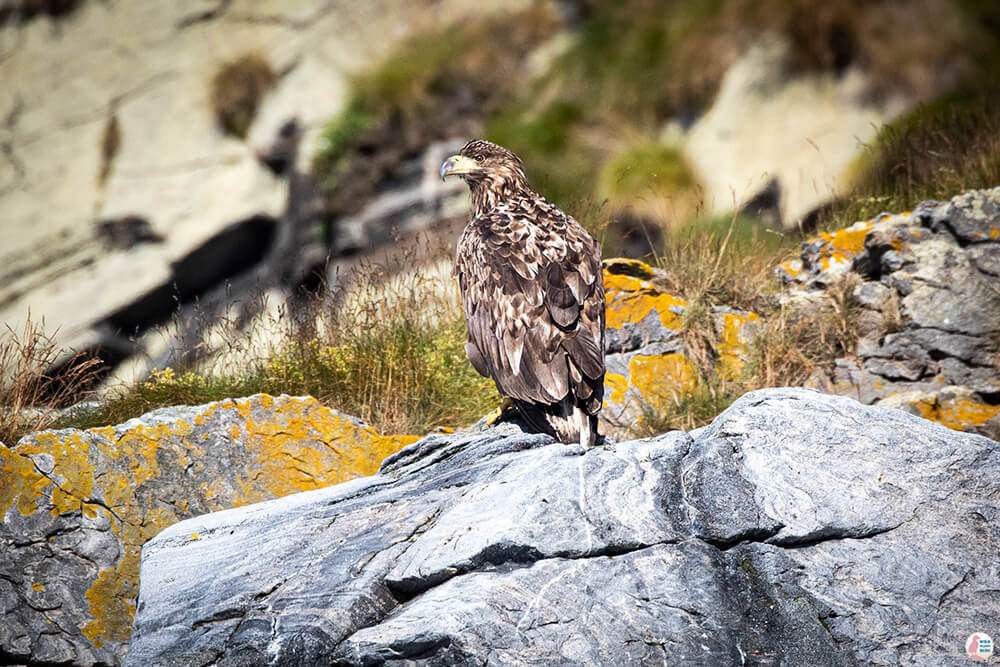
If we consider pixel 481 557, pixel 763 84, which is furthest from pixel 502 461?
pixel 763 84

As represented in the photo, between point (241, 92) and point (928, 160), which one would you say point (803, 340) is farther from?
point (241, 92)

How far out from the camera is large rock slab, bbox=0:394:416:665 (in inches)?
147

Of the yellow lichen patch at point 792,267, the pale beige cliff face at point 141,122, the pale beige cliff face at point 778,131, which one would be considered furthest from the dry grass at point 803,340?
the pale beige cliff face at point 141,122

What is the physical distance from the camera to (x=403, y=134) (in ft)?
45.4

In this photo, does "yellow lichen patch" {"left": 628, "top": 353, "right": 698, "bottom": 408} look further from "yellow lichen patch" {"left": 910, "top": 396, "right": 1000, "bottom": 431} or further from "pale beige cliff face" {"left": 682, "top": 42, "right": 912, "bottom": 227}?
"pale beige cliff face" {"left": 682, "top": 42, "right": 912, "bottom": 227}

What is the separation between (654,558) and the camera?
2.86 meters

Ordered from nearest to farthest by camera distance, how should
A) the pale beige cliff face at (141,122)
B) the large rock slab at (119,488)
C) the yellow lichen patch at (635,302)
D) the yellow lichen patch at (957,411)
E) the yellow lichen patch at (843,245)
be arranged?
the large rock slab at (119,488), the yellow lichen patch at (957,411), the yellow lichen patch at (635,302), the yellow lichen patch at (843,245), the pale beige cliff face at (141,122)

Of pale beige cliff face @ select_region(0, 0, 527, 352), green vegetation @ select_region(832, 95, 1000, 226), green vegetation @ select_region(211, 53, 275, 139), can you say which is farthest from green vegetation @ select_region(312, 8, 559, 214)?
green vegetation @ select_region(832, 95, 1000, 226)

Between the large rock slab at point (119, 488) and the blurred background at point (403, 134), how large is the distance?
3.41ft

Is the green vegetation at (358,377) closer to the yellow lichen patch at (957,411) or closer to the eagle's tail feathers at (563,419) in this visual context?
the eagle's tail feathers at (563,419)

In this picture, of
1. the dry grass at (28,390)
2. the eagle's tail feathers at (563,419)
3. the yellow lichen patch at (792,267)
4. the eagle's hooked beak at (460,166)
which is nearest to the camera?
the eagle's tail feathers at (563,419)

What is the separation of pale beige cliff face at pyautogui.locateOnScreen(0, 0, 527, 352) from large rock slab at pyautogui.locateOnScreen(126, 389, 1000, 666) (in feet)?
37.8

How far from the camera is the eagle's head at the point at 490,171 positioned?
A: 4961 mm

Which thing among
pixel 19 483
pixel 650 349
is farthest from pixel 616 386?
pixel 19 483
